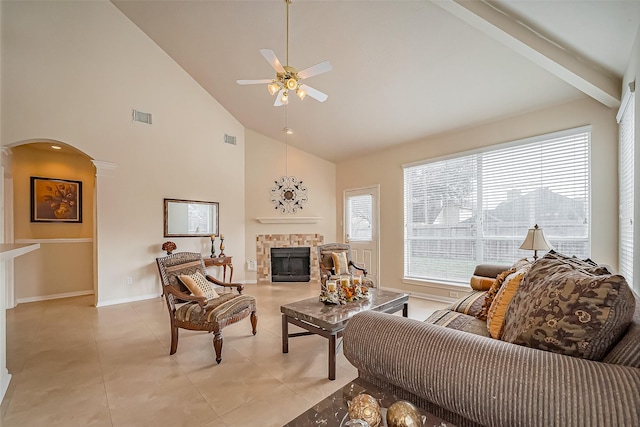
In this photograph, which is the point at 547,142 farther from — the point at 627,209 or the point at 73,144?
the point at 73,144

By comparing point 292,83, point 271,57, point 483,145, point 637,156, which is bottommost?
point 637,156

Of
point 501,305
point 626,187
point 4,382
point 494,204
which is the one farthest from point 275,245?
point 626,187

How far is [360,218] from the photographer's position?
5.96 meters

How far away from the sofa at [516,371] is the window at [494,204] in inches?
111

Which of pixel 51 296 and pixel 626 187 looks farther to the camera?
pixel 51 296

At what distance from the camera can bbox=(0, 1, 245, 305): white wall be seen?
12.1 feet

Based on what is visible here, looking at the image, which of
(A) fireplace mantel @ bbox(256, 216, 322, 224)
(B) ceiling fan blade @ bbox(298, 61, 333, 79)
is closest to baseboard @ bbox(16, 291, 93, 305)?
(A) fireplace mantel @ bbox(256, 216, 322, 224)

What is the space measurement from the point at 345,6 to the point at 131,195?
163 inches

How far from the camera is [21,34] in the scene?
3650 mm

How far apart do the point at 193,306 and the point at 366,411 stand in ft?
7.20

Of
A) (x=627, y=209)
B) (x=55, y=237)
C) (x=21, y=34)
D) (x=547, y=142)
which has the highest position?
(x=21, y=34)

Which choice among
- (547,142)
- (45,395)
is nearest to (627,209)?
(547,142)

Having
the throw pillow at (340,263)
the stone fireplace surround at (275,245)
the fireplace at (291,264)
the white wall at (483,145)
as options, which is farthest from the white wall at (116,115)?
the white wall at (483,145)

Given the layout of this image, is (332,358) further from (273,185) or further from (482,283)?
(273,185)
